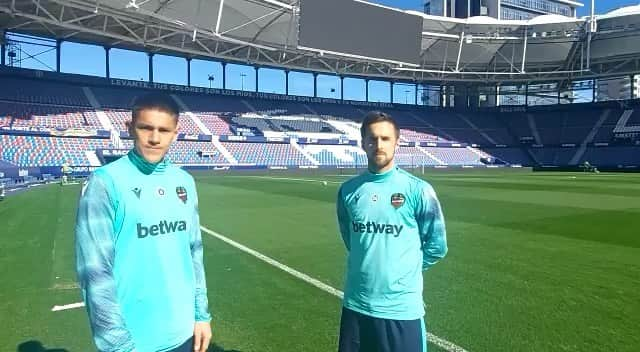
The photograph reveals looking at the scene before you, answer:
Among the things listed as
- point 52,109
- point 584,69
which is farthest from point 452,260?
point 584,69

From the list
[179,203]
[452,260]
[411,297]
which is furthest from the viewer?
[452,260]

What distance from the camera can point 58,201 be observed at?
1647 centimetres

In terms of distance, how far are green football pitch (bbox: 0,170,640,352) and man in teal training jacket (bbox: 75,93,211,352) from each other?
76.9 inches

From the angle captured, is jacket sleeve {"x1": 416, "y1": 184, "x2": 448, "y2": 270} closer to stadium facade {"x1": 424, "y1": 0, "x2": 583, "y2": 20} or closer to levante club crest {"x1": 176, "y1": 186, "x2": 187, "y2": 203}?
levante club crest {"x1": 176, "y1": 186, "x2": 187, "y2": 203}

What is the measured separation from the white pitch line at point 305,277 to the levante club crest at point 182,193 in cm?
272

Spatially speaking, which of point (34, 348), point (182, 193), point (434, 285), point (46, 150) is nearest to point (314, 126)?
point (46, 150)

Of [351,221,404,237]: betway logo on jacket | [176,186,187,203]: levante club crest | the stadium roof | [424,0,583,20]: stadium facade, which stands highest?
[424,0,583,20]: stadium facade

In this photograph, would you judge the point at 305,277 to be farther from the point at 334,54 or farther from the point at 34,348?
the point at 334,54

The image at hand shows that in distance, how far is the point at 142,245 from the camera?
2.02m

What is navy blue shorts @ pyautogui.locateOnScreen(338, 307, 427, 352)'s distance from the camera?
7.83 feet

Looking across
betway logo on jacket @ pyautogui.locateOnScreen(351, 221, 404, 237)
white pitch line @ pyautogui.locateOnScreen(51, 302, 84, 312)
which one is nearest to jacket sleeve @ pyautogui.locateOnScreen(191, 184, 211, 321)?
betway logo on jacket @ pyautogui.locateOnScreen(351, 221, 404, 237)

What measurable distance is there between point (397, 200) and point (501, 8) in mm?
98097

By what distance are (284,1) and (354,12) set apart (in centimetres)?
593

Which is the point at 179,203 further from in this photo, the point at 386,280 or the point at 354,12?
the point at 354,12
